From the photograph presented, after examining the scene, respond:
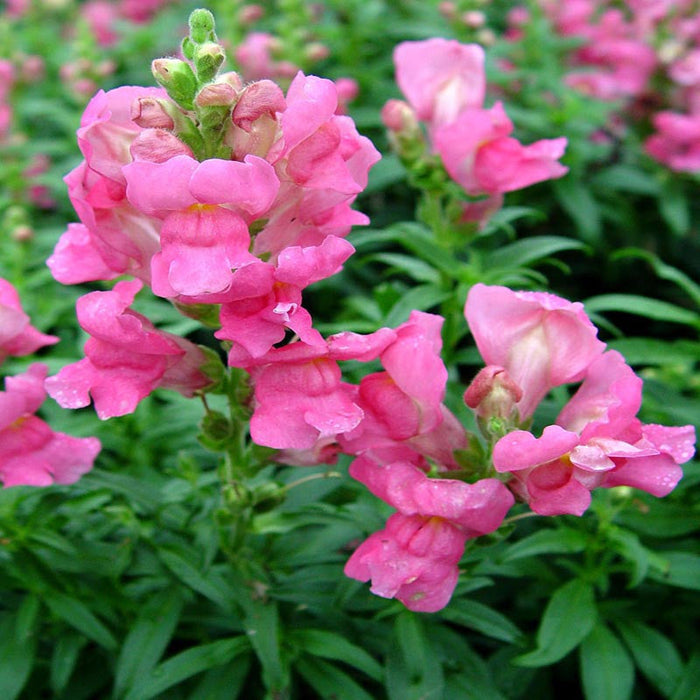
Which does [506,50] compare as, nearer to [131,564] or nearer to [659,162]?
[659,162]

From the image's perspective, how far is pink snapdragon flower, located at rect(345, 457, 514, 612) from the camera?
1.37 meters

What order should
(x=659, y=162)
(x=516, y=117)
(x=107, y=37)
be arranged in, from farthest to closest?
1. (x=107, y=37)
2. (x=659, y=162)
3. (x=516, y=117)

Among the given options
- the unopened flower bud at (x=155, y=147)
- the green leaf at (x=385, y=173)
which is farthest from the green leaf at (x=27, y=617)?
the green leaf at (x=385, y=173)

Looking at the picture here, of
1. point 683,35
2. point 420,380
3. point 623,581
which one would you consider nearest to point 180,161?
point 420,380

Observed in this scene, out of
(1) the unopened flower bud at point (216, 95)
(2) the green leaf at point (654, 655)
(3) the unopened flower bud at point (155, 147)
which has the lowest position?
(2) the green leaf at point (654, 655)

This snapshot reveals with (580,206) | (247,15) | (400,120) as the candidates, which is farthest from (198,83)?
(247,15)

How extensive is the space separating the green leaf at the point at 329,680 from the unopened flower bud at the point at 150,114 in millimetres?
1109

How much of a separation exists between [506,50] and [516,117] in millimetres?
500

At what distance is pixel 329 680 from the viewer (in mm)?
1806

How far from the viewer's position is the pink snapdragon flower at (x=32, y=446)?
1.65m

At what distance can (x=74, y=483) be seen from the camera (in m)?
1.84

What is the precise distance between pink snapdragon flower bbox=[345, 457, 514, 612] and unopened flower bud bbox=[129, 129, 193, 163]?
599 mm

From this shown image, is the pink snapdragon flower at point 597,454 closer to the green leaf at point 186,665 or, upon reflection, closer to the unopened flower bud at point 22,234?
the green leaf at point 186,665

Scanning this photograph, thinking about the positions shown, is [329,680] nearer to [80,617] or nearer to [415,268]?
[80,617]
